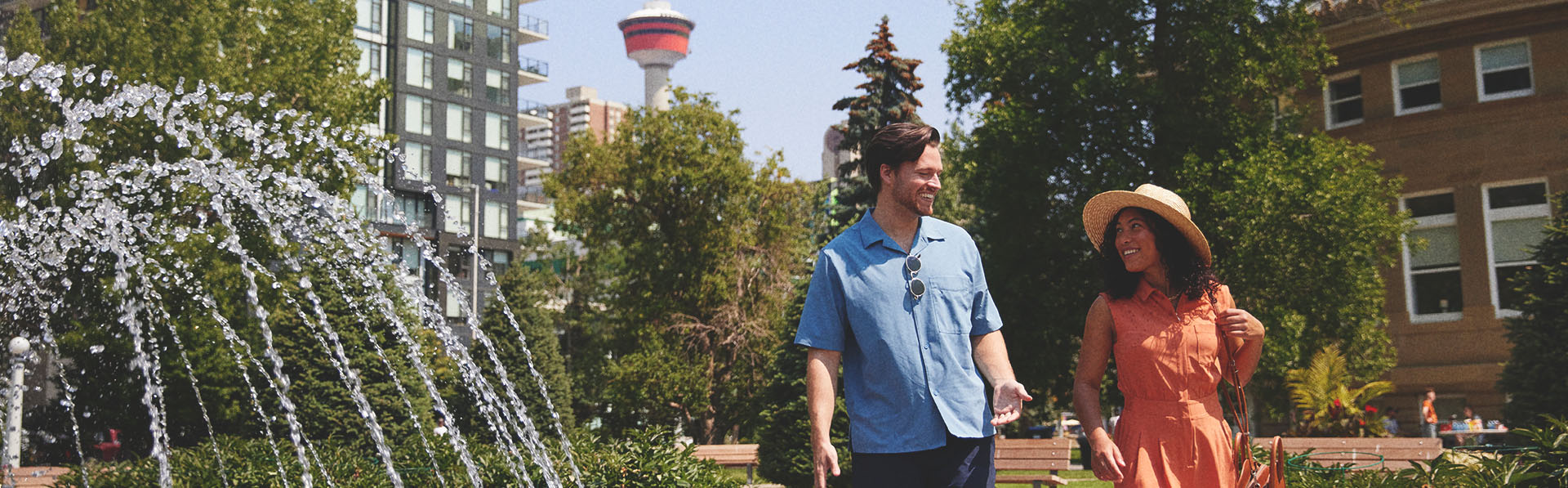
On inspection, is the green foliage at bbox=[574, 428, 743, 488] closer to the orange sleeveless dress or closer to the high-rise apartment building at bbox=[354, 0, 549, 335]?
the orange sleeveless dress

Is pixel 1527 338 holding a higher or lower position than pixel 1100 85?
lower

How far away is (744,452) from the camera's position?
907 inches

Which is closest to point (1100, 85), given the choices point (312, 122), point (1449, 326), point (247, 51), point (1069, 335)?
point (1069, 335)

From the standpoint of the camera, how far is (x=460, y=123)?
71000 mm

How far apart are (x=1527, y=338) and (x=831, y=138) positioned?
16094 centimetres

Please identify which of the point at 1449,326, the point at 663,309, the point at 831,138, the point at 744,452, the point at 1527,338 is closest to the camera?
the point at 1527,338

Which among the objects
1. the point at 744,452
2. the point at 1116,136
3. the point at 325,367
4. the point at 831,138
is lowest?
the point at 744,452

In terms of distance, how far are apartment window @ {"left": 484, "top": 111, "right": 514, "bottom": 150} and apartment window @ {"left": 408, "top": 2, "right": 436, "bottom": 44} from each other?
17.0 feet

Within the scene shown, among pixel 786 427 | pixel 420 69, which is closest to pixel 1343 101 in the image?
pixel 786 427

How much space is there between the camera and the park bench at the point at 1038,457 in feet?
52.1

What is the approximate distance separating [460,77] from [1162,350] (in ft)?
227

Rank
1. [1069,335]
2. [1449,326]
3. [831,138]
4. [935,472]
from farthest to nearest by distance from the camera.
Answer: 1. [831,138]
2. [1449,326]
3. [1069,335]
4. [935,472]

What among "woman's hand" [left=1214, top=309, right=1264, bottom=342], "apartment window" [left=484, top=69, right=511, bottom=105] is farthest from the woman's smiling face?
"apartment window" [left=484, top=69, right=511, bottom=105]

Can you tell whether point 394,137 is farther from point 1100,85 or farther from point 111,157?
point 1100,85
